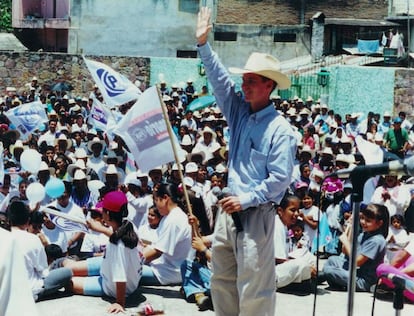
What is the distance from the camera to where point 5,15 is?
142 ft

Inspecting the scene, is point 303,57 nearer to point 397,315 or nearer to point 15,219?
point 15,219

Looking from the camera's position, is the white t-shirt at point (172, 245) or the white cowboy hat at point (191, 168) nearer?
the white t-shirt at point (172, 245)

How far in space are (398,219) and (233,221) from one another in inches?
132

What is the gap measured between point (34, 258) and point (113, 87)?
3738 millimetres

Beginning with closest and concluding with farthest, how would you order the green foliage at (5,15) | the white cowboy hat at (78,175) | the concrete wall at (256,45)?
the white cowboy hat at (78,175) < the concrete wall at (256,45) < the green foliage at (5,15)

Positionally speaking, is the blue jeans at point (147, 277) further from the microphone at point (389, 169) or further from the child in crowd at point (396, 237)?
the microphone at point (389, 169)

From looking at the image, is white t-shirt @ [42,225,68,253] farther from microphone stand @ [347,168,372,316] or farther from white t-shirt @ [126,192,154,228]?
microphone stand @ [347,168,372,316]

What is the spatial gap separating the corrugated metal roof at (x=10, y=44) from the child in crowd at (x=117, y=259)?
28040 millimetres

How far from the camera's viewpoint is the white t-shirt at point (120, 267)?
6.39 metres

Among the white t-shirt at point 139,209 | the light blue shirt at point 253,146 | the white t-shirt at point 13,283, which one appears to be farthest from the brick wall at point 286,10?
the white t-shirt at point 13,283

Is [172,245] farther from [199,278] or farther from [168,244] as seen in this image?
[199,278]

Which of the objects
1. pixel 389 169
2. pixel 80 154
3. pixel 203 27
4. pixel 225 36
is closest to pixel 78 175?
pixel 80 154

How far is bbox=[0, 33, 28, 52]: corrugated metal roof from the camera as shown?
33744 millimetres

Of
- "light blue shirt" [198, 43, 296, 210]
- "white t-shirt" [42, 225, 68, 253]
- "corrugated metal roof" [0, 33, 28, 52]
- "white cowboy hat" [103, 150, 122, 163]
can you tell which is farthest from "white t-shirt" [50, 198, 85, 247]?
"corrugated metal roof" [0, 33, 28, 52]
